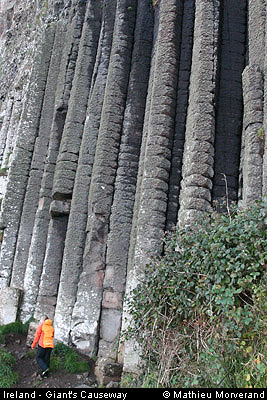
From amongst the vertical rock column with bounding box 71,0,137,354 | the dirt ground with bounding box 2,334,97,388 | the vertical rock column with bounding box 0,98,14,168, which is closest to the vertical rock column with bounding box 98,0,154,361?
the vertical rock column with bounding box 71,0,137,354

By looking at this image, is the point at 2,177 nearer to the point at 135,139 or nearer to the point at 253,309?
the point at 135,139

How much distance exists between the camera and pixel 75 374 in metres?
8.12

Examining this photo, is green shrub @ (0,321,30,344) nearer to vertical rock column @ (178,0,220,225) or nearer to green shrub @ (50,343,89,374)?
green shrub @ (50,343,89,374)

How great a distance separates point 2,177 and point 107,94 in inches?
300

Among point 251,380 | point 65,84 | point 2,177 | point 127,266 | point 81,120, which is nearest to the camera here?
point 251,380

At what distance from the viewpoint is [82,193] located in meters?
10.5

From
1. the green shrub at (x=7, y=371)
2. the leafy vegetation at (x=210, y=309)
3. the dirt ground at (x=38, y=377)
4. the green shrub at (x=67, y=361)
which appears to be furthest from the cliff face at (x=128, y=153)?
the green shrub at (x=7, y=371)

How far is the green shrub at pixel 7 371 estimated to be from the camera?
7.41 meters

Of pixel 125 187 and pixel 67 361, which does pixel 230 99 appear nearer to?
pixel 125 187

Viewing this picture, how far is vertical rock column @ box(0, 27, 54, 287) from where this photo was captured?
42.8ft

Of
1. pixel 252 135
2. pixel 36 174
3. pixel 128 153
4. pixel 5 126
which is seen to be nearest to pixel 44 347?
pixel 128 153

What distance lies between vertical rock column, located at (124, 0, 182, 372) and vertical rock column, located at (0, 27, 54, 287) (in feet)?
17.6

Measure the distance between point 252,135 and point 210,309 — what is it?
358 cm

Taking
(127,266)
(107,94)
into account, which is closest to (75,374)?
(127,266)
